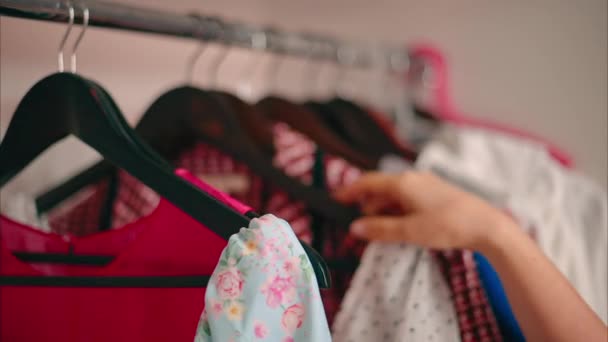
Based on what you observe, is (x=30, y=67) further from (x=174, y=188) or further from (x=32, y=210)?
(x=174, y=188)

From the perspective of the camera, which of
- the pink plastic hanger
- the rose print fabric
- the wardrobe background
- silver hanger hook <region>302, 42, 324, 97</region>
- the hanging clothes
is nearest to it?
the rose print fabric

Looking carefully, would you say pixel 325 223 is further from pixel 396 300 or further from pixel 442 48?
pixel 442 48

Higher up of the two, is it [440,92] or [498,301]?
[440,92]

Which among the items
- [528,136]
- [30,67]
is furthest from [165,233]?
[528,136]

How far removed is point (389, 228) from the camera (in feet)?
1.77

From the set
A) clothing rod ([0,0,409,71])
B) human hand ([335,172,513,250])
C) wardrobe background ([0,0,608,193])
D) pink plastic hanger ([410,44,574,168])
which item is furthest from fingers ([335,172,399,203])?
pink plastic hanger ([410,44,574,168])

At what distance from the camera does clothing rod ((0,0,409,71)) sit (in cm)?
51

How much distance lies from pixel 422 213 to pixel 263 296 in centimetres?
21

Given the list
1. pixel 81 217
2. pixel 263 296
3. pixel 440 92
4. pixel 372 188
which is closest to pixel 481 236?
pixel 372 188

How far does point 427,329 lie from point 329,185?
0.21 meters

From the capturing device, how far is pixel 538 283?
1.57ft

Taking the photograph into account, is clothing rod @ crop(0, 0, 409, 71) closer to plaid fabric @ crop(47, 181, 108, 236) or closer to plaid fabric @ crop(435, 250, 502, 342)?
plaid fabric @ crop(47, 181, 108, 236)

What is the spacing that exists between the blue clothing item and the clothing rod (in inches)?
15.5

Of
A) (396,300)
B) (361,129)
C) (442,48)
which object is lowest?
(396,300)
